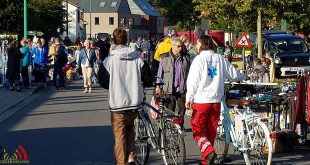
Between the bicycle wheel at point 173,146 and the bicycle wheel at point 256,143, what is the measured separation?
2.81ft

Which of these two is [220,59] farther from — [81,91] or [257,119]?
[81,91]

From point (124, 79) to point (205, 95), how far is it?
111 cm

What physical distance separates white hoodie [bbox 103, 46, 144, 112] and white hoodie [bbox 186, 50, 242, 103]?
0.73m

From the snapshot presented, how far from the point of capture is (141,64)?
30.2ft

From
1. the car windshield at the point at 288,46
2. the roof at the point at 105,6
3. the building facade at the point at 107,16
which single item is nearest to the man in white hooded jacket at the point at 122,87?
the car windshield at the point at 288,46

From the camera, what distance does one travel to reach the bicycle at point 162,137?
381 inches

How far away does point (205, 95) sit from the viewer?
9.38 meters

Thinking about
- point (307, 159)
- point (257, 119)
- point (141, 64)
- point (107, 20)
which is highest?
point (107, 20)

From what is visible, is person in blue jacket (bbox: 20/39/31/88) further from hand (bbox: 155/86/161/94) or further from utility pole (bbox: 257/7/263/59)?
hand (bbox: 155/86/161/94)

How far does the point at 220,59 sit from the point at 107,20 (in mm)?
115447

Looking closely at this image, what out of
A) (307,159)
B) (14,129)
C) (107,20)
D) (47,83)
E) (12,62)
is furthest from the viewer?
(107,20)

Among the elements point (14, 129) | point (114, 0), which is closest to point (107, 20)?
point (114, 0)

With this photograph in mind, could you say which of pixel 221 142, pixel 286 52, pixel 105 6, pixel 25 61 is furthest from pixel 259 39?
pixel 105 6

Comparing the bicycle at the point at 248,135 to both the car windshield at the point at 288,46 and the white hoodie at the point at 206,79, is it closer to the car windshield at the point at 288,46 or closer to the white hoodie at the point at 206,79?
the white hoodie at the point at 206,79
